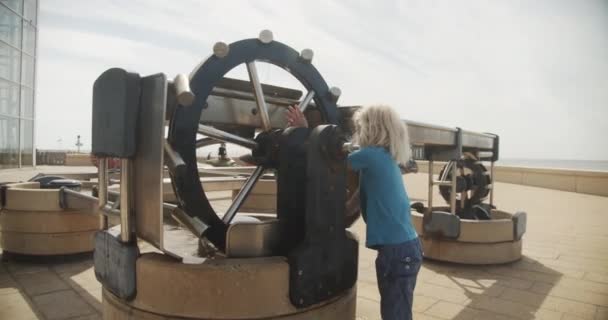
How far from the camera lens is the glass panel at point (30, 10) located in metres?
14.9

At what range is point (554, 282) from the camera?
4074 mm

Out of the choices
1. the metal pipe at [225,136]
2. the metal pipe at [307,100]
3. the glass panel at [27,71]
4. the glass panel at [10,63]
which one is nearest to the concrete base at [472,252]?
the metal pipe at [307,100]

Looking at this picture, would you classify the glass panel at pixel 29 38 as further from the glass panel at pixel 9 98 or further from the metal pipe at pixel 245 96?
the metal pipe at pixel 245 96

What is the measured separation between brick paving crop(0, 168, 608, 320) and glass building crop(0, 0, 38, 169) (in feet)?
40.1

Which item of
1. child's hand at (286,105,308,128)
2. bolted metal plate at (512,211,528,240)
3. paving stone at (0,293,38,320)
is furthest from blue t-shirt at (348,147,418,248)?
bolted metal plate at (512,211,528,240)

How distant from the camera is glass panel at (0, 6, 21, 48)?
13.6 meters

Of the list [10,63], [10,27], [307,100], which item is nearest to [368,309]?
[307,100]

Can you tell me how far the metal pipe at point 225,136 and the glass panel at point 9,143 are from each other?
49.1 feet

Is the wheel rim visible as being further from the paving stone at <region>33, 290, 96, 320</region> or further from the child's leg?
the paving stone at <region>33, 290, 96, 320</region>

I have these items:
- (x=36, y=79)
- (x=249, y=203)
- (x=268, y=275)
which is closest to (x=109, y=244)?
(x=268, y=275)

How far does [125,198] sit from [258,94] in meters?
0.96

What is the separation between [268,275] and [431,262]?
341cm

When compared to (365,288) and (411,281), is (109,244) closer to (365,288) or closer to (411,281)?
(411,281)

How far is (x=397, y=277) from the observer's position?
2096 millimetres
